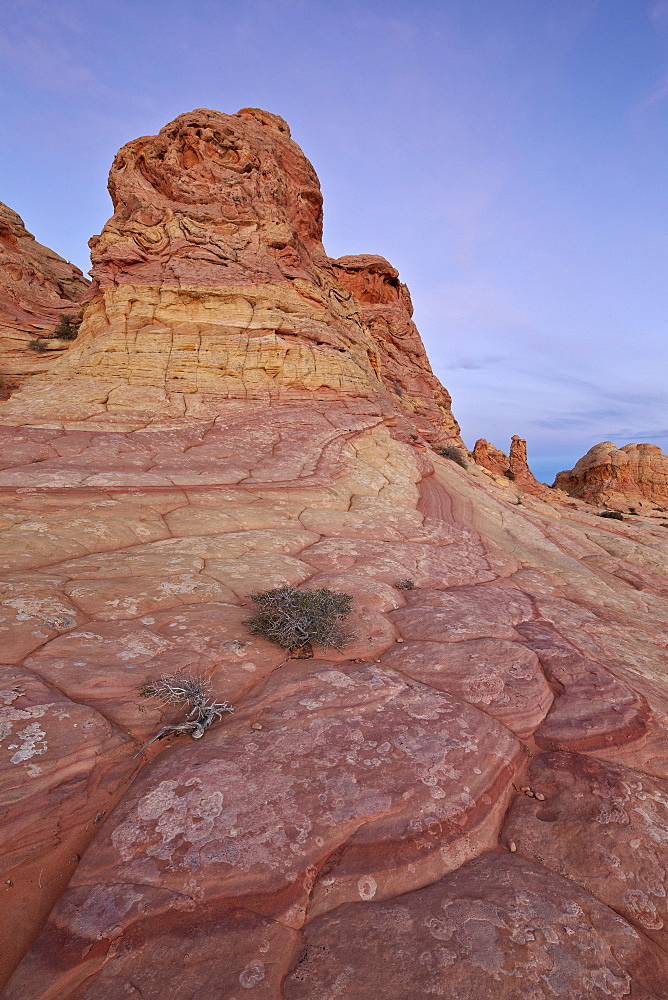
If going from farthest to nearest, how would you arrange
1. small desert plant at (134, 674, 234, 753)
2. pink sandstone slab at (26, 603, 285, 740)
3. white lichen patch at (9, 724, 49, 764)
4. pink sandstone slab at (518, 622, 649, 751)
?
1. pink sandstone slab at (518, 622, 649, 751)
2. pink sandstone slab at (26, 603, 285, 740)
3. small desert plant at (134, 674, 234, 753)
4. white lichen patch at (9, 724, 49, 764)

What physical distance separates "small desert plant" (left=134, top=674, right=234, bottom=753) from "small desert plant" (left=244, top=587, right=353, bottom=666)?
0.94 meters

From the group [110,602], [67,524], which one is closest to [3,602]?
[110,602]

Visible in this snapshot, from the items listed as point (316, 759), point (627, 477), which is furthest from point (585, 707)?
point (627, 477)

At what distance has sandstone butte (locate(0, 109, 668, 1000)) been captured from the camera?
5.96ft

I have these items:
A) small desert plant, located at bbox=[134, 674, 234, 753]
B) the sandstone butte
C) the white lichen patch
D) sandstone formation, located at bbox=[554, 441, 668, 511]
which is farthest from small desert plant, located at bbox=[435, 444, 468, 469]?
sandstone formation, located at bbox=[554, 441, 668, 511]

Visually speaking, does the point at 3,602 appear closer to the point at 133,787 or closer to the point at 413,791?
the point at 133,787

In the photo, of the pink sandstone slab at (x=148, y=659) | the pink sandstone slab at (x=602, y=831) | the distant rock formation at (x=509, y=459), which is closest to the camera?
the pink sandstone slab at (x=602, y=831)

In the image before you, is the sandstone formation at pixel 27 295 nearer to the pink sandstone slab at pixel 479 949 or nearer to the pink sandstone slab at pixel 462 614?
the pink sandstone slab at pixel 462 614

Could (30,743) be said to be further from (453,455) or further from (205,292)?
(453,455)

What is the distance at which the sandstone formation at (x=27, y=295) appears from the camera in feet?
51.2

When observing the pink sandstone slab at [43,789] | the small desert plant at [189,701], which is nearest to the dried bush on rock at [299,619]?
the small desert plant at [189,701]

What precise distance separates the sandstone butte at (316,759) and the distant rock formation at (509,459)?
2800cm

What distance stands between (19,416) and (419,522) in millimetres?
10691

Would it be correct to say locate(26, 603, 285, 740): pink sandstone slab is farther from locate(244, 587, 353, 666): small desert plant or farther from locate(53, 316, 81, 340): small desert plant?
locate(53, 316, 81, 340): small desert plant
